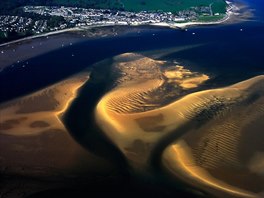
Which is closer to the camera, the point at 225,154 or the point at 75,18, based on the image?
the point at 225,154

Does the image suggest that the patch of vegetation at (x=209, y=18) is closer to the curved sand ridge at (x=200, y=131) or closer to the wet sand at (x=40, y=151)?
the curved sand ridge at (x=200, y=131)

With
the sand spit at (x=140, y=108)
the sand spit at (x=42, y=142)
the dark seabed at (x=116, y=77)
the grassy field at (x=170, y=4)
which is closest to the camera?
the dark seabed at (x=116, y=77)

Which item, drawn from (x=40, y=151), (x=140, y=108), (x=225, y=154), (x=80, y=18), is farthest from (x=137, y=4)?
(x=225, y=154)

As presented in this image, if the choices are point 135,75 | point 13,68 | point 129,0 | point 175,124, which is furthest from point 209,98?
point 129,0

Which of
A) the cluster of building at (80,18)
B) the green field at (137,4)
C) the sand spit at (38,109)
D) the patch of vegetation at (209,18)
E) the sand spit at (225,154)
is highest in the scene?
the green field at (137,4)

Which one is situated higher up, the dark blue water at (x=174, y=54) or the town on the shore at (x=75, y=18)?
the town on the shore at (x=75, y=18)

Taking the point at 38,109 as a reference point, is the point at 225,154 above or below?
below

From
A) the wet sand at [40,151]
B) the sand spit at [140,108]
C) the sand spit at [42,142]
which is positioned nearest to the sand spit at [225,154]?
the sand spit at [140,108]

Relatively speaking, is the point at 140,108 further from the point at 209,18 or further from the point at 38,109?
the point at 209,18
